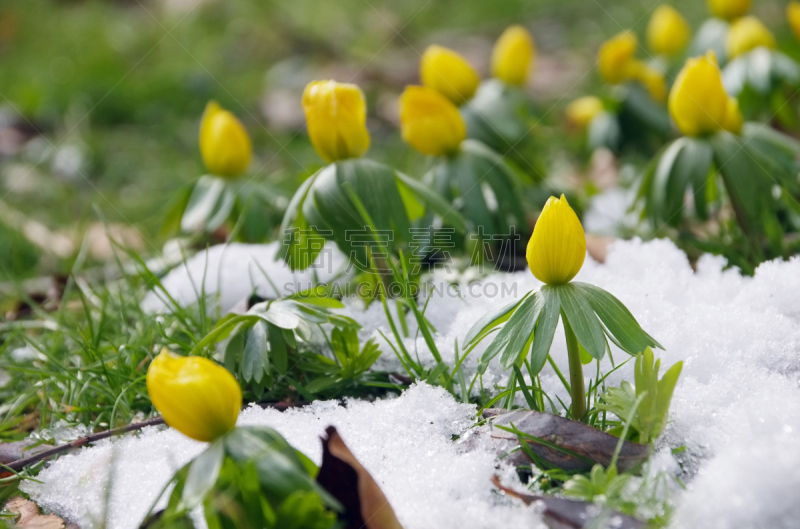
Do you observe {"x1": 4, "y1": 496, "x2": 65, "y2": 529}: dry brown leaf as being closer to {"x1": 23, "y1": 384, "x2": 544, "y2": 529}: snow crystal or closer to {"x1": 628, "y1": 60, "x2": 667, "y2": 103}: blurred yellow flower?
{"x1": 23, "y1": 384, "x2": 544, "y2": 529}: snow crystal

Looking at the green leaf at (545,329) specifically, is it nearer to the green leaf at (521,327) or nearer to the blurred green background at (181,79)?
the green leaf at (521,327)

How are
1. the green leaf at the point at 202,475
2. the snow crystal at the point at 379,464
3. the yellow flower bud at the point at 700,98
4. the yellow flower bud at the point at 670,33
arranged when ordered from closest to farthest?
the green leaf at the point at 202,475, the snow crystal at the point at 379,464, the yellow flower bud at the point at 700,98, the yellow flower bud at the point at 670,33

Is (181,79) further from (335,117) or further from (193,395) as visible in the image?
(193,395)

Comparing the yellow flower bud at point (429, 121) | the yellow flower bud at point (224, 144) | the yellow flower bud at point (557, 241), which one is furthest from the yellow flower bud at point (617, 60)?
the yellow flower bud at point (557, 241)

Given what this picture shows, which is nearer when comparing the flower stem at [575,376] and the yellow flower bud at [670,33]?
the flower stem at [575,376]

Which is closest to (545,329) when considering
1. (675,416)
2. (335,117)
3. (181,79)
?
(675,416)

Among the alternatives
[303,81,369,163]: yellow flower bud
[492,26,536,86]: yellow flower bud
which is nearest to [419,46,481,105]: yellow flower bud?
[492,26,536,86]: yellow flower bud

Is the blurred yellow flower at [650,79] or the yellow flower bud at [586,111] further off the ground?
the blurred yellow flower at [650,79]
